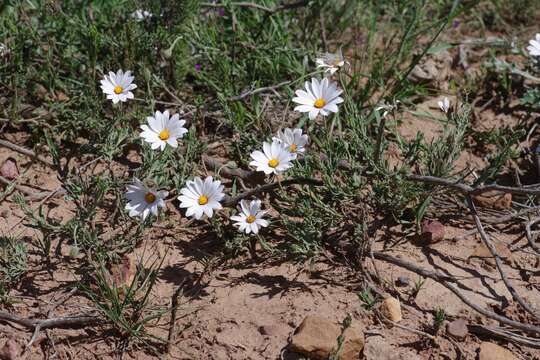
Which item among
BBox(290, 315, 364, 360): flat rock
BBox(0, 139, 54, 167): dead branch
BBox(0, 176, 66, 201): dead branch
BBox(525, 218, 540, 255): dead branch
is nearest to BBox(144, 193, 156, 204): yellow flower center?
BBox(0, 176, 66, 201): dead branch

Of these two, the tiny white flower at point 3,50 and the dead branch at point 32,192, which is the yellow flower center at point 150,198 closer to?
the dead branch at point 32,192

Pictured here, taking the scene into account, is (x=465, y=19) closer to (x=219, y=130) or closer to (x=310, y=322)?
(x=219, y=130)

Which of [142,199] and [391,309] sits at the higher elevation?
[142,199]

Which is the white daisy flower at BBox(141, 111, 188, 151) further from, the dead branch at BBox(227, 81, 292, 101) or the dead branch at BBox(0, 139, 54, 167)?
the dead branch at BBox(0, 139, 54, 167)

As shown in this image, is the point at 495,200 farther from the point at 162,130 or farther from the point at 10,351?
the point at 10,351

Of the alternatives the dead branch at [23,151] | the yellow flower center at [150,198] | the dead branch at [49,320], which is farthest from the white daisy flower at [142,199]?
the dead branch at [23,151]

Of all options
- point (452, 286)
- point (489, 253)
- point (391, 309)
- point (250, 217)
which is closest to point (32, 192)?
Result: point (250, 217)
